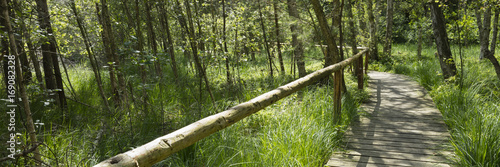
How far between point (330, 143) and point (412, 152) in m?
0.94

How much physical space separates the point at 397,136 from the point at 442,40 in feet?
12.5

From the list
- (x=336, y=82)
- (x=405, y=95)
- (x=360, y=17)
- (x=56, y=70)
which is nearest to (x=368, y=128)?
(x=336, y=82)

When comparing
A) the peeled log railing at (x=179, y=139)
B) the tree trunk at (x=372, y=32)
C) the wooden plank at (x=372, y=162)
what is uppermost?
the tree trunk at (x=372, y=32)

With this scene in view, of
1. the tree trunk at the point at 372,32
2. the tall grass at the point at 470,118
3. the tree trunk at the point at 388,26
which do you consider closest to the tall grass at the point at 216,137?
the tall grass at the point at 470,118

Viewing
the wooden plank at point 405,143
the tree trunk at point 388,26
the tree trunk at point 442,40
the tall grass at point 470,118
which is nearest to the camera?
the tall grass at point 470,118

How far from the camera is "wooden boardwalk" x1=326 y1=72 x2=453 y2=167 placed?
11.9 feet

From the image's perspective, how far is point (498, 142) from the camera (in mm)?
3266

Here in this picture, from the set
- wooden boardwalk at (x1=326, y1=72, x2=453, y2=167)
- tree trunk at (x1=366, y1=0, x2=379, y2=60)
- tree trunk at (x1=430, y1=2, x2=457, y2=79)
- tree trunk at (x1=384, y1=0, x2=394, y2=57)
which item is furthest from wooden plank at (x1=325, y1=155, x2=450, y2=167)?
tree trunk at (x1=384, y1=0, x2=394, y2=57)

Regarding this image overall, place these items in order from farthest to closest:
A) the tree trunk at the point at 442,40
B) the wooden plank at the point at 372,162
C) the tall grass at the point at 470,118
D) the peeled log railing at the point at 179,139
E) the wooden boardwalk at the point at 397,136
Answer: the tree trunk at the point at 442,40 → the wooden boardwalk at the point at 397,136 → the wooden plank at the point at 372,162 → the tall grass at the point at 470,118 → the peeled log railing at the point at 179,139

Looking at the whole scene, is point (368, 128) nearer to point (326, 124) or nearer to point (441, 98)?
point (326, 124)

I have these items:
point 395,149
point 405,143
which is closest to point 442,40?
point 405,143

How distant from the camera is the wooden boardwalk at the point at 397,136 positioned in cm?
361

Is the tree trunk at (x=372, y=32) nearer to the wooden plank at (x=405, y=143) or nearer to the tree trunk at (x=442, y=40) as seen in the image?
the tree trunk at (x=442, y=40)

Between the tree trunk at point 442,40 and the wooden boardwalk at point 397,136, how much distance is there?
1.01 metres
